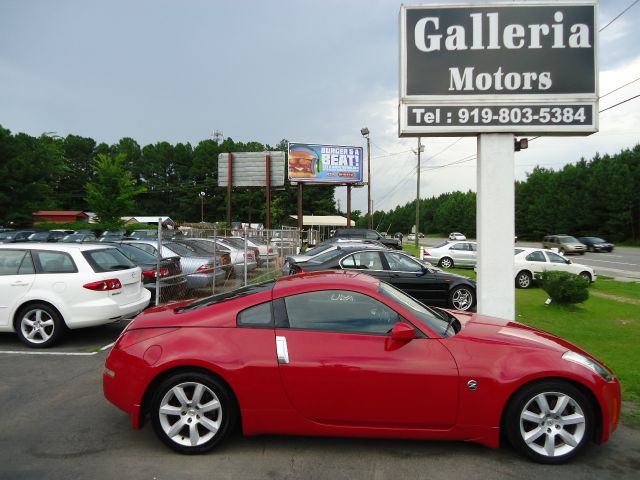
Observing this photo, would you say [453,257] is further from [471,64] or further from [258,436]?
[258,436]

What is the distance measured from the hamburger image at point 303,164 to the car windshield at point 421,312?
3609cm

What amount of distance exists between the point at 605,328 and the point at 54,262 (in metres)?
9.45

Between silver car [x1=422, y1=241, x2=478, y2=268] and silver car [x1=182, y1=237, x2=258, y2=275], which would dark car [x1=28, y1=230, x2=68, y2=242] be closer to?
silver car [x1=182, y1=237, x2=258, y2=275]

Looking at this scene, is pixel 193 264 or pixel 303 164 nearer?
pixel 193 264

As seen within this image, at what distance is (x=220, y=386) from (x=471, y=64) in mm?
6061

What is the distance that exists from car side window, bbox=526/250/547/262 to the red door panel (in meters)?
15.3

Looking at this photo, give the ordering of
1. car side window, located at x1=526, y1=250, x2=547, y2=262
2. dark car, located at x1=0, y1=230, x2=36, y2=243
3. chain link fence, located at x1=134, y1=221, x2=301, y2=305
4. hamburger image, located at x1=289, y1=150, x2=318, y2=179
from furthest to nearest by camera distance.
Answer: hamburger image, located at x1=289, y1=150, x2=318, y2=179 → dark car, located at x1=0, y1=230, x2=36, y2=243 → car side window, located at x1=526, y1=250, x2=547, y2=262 → chain link fence, located at x1=134, y1=221, x2=301, y2=305

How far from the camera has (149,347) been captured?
3.75 metres

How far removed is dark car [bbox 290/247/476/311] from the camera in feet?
33.4

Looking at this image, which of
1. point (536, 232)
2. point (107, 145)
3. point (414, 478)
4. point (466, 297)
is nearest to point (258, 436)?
point (414, 478)

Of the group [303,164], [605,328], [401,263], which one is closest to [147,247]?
[401,263]

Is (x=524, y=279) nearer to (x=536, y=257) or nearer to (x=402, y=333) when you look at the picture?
(x=536, y=257)

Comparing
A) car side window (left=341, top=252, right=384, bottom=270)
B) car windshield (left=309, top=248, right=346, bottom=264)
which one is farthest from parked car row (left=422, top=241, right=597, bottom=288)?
car windshield (left=309, top=248, right=346, bottom=264)

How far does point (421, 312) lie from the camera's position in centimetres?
406
